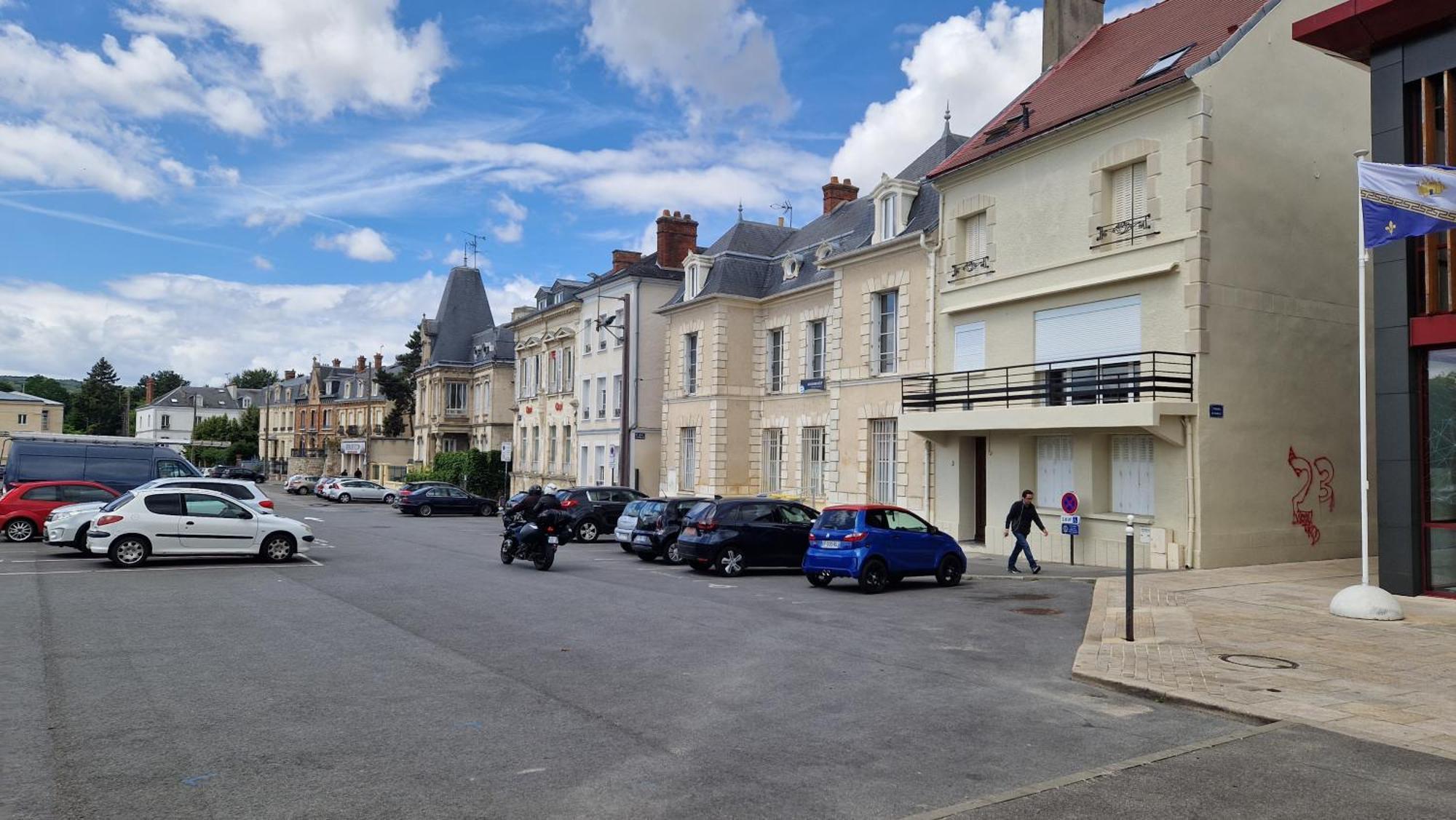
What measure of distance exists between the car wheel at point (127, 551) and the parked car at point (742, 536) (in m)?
9.62

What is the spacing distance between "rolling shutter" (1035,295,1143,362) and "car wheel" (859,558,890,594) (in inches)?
260

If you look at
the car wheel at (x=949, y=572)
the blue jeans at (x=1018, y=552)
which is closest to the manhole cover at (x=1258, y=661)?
the car wheel at (x=949, y=572)

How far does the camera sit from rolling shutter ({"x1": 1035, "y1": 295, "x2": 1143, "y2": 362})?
20.0 m

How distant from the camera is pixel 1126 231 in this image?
66.4 ft

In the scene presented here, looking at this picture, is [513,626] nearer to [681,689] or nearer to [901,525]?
[681,689]

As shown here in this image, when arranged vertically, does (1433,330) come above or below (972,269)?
A: below

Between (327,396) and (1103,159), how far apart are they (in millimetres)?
89574

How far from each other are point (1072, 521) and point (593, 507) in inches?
540

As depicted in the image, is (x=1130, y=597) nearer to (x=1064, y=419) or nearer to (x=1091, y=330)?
(x=1064, y=419)

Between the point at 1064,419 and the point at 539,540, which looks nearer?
the point at 539,540

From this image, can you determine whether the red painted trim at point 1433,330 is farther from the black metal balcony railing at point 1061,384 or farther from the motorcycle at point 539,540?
the motorcycle at point 539,540

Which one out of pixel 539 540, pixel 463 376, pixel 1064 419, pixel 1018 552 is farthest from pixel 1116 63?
pixel 463 376

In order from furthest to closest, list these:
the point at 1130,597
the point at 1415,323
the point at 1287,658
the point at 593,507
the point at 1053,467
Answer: the point at 593,507
the point at 1053,467
the point at 1415,323
the point at 1130,597
the point at 1287,658

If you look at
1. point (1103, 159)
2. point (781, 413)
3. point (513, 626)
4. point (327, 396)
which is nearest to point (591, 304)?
point (781, 413)
